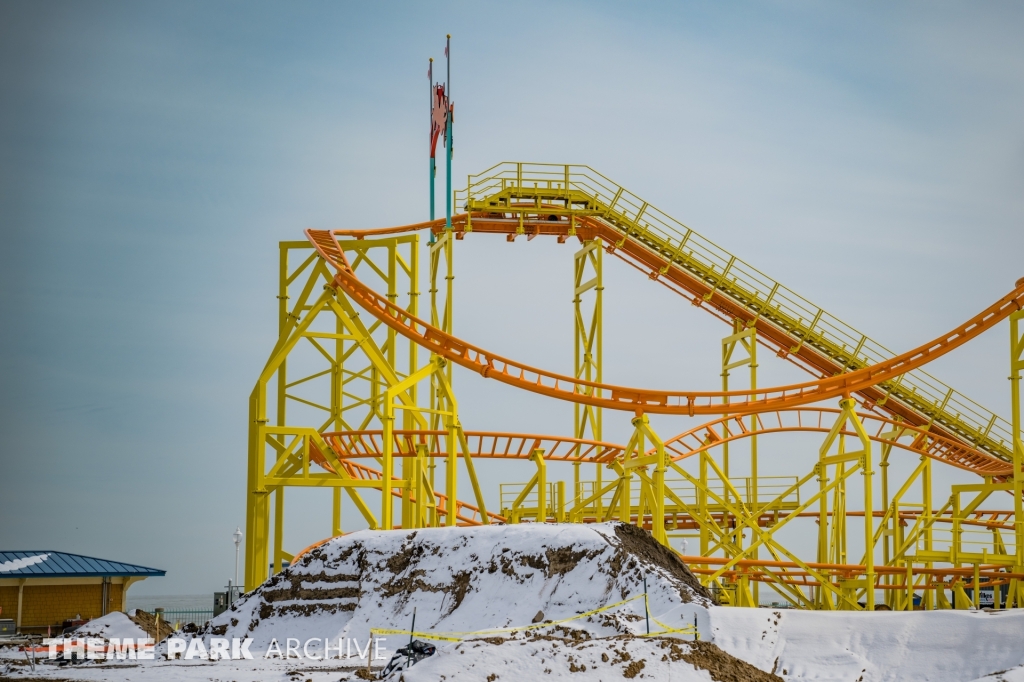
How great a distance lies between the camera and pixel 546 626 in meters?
16.5

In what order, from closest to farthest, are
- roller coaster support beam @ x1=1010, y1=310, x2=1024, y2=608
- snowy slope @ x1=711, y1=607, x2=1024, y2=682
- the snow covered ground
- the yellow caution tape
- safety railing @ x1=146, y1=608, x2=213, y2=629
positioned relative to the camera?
the snow covered ground < snowy slope @ x1=711, y1=607, x2=1024, y2=682 < the yellow caution tape < roller coaster support beam @ x1=1010, y1=310, x2=1024, y2=608 < safety railing @ x1=146, y1=608, x2=213, y2=629

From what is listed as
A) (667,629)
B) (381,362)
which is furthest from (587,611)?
(381,362)

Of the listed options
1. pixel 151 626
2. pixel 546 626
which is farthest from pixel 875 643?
pixel 151 626

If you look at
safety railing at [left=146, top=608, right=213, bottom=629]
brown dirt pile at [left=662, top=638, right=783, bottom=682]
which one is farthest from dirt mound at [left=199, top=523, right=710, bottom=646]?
safety railing at [left=146, top=608, right=213, bottom=629]

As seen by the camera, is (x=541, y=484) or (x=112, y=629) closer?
(x=112, y=629)

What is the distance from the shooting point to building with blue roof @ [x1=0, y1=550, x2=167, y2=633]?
30141 mm

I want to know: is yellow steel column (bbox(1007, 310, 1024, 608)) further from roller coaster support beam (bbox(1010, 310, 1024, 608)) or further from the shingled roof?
the shingled roof

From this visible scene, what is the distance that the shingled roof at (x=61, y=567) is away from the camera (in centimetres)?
3005

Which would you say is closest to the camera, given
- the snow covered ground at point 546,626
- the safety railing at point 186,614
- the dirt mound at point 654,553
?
the snow covered ground at point 546,626

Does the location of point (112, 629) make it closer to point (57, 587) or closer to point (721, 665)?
point (57, 587)

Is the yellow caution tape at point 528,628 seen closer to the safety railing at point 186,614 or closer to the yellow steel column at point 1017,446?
the yellow steel column at point 1017,446

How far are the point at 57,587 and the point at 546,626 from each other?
18.6 meters

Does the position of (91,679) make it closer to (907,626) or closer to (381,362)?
(907,626)

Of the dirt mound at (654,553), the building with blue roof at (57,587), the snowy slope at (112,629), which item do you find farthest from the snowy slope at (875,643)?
the building with blue roof at (57,587)
